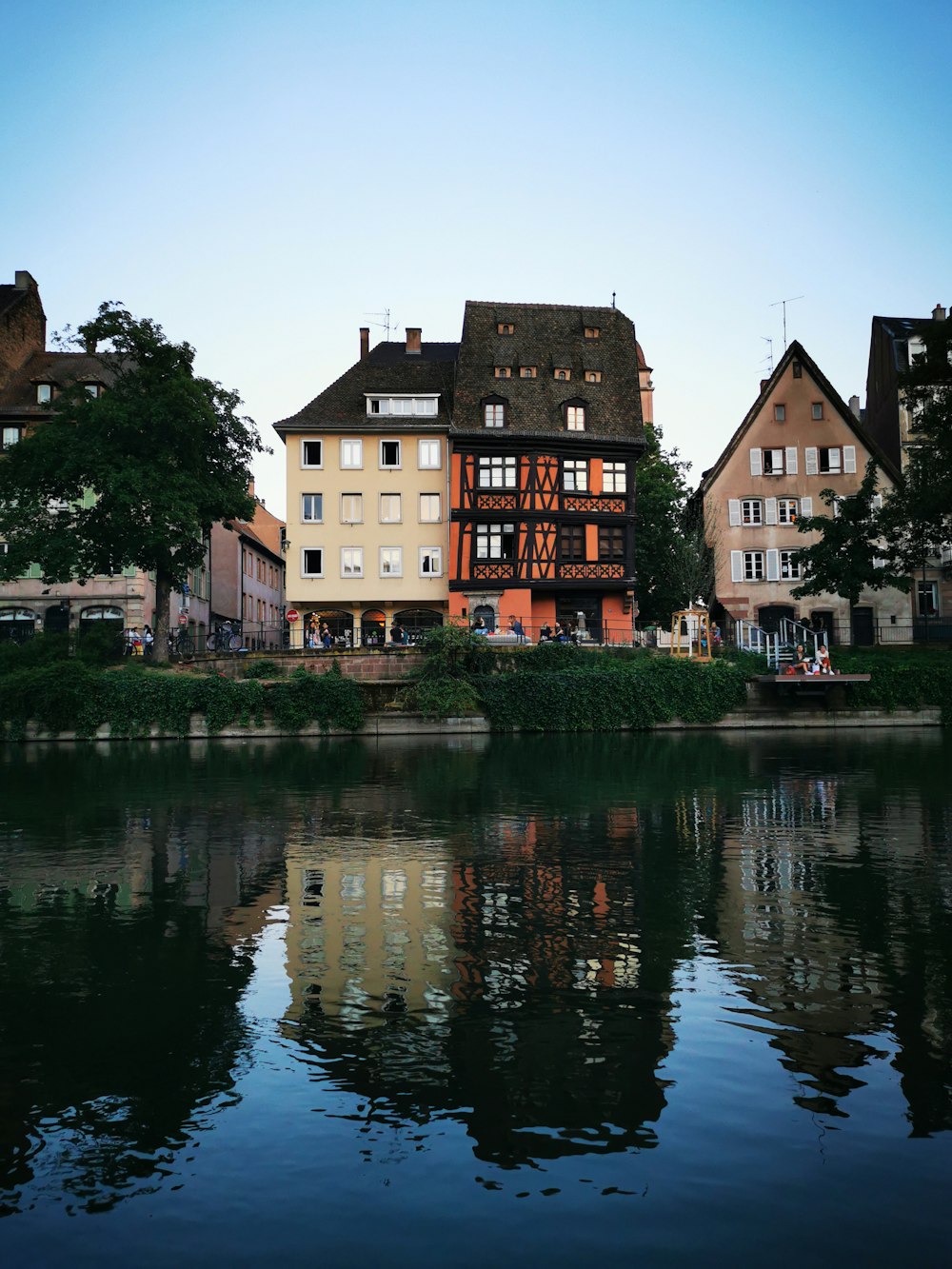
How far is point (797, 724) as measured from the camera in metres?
43.3

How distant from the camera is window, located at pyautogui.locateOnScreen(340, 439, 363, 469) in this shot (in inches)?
2140

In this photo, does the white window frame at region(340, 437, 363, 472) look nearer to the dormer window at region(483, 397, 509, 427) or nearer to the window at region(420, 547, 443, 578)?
the window at region(420, 547, 443, 578)

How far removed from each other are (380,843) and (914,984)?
8.44 meters

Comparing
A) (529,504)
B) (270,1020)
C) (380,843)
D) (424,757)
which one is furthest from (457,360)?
(270,1020)

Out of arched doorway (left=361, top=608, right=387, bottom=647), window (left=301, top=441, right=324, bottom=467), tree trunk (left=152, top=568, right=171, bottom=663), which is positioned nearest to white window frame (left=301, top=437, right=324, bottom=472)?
window (left=301, top=441, right=324, bottom=467)

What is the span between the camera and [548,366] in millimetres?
55844

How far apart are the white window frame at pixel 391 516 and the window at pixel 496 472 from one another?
4.19m

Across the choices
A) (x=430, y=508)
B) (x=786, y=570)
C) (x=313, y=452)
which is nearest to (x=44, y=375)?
(x=313, y=452)

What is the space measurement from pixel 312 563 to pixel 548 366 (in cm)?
1548

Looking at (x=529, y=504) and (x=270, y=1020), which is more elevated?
(x=529, y=504)

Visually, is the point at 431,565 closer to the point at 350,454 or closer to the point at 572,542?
the point at 350,454

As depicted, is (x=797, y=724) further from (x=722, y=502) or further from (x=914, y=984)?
(x=914, y=984)

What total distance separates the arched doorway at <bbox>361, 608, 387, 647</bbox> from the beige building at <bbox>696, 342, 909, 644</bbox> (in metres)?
16.9

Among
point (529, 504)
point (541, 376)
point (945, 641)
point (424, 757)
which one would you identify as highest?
point (541, 376)
